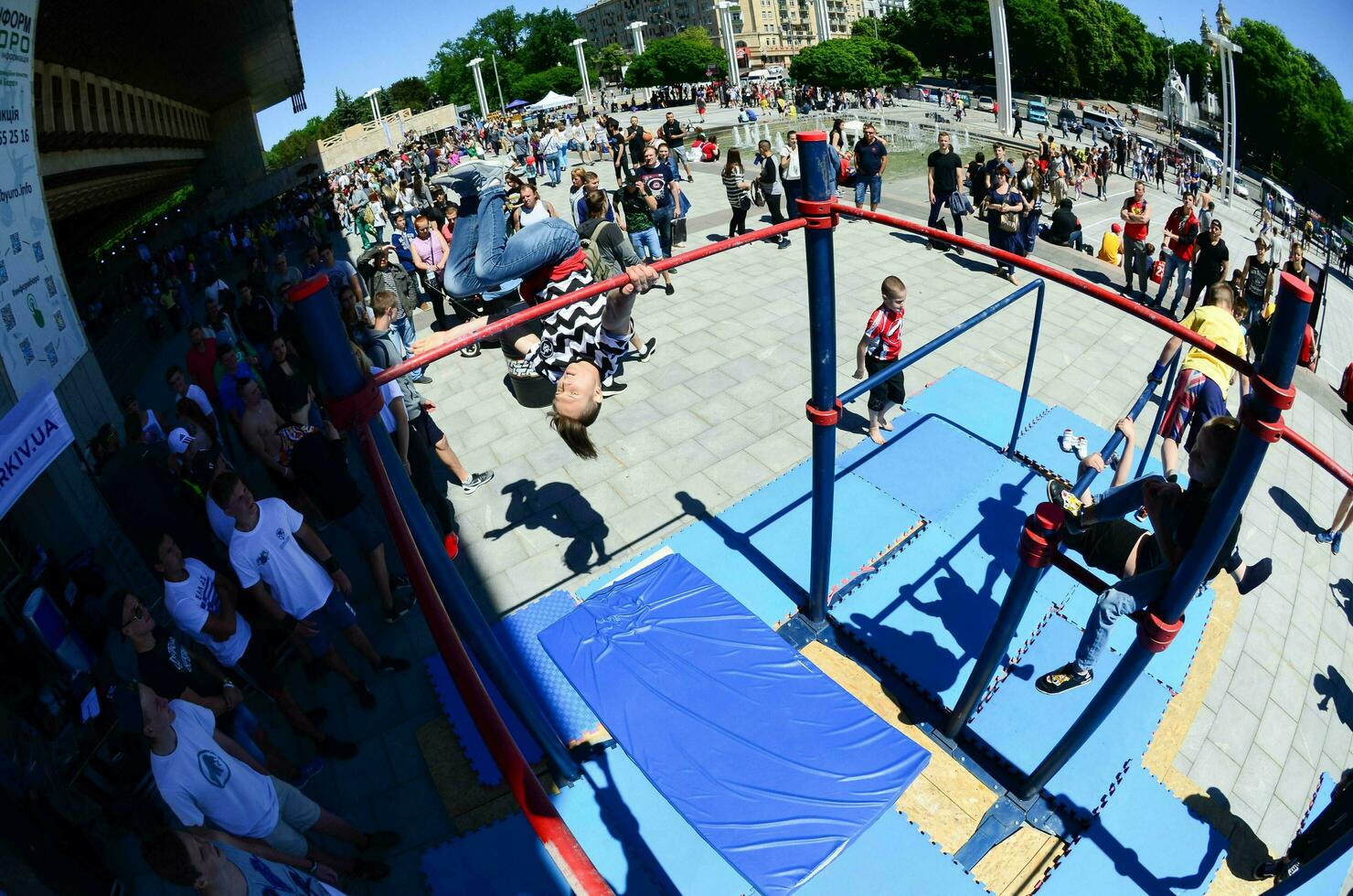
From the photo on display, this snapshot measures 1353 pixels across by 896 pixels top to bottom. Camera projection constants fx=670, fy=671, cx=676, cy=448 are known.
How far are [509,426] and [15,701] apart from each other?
4195mm

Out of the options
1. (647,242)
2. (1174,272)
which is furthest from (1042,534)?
(1174,272)

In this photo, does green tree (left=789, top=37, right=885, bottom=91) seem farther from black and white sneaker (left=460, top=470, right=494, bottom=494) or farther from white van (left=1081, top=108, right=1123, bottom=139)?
black and white sneaker (left=460, top=470, right=494, bottom=494)

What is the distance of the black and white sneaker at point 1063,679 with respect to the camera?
138 inches

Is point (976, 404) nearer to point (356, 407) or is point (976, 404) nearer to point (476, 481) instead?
point (476, 481)

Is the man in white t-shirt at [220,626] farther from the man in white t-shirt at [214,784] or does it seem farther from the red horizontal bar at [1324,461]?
the red horizontal bar at [1324,461]

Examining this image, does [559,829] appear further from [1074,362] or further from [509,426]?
[1074,362]

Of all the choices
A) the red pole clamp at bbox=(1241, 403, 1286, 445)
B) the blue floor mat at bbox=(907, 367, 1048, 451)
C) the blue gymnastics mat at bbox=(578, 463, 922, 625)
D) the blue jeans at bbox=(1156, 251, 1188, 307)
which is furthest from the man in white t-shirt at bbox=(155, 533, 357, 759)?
the blue jeans at bbox=(1156, 251, 1188, 307)

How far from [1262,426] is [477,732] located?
3.73 m

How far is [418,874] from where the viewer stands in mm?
3404

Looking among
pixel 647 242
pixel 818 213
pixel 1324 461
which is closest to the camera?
pixel 1324 461

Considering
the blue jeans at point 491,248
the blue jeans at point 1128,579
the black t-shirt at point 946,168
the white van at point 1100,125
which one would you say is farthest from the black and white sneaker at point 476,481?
the white van at point 1100,125

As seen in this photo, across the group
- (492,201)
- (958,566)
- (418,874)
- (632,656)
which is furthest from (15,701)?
(958,566)

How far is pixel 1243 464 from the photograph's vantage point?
6.69ft

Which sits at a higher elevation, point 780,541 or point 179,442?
point 179,442
